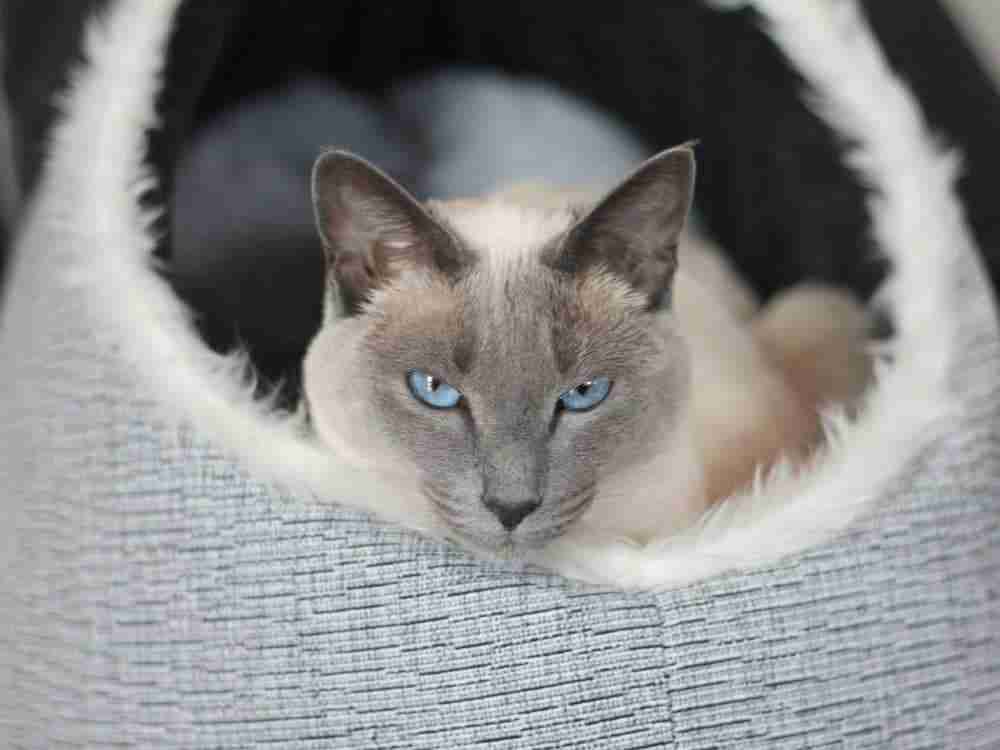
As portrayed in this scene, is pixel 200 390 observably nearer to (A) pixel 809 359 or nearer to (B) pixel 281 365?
(B) pixel 281 365

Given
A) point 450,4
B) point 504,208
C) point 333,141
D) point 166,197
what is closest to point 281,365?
point 166,197

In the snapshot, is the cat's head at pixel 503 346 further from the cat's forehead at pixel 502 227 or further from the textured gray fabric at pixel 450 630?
the textured gray fabric at pixel 450 630

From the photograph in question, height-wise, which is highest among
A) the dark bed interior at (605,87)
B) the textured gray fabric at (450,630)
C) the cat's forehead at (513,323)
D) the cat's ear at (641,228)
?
the dark bed interior at (605,87)

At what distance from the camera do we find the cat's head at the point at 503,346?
0.95m

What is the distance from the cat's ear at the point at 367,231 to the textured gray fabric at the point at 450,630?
0.80ft

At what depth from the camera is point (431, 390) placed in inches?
39.3

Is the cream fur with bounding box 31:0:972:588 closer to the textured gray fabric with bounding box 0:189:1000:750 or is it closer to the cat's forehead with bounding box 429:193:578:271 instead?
the textured gray fabric with bounding box 0:189:1000:750

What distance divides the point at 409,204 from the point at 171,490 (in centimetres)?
42

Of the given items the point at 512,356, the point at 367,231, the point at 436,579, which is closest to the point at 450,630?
the point at 436,579

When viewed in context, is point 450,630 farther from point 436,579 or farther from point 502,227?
point 502,227

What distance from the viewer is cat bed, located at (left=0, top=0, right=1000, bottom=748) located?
1024mm

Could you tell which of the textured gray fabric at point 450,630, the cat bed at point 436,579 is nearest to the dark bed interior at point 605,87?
the cat bed at point 436,579

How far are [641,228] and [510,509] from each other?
1.02 feet

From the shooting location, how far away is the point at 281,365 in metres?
1.39
